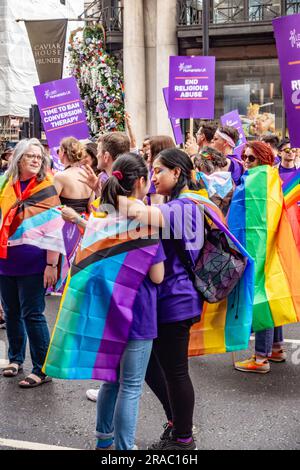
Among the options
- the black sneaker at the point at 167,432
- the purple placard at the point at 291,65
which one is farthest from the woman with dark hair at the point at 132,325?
the purple placard at the point at 291,65

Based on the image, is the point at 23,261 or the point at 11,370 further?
the point at 11,370

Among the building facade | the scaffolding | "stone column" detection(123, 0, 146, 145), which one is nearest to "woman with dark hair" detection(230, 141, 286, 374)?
the building facade

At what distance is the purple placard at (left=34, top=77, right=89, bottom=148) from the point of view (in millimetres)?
9266

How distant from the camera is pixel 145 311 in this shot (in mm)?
3436

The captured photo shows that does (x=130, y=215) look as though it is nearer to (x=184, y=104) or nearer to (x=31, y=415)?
(x=31, y=415)

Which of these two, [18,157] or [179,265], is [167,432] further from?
[18,157]

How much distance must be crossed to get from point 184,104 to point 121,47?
996cm

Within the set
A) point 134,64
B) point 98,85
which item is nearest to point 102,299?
point 98,85

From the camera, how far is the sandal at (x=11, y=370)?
207 inches

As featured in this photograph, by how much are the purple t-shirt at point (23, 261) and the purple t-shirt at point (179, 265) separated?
5.37 feet

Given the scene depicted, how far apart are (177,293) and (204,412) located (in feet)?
4.39

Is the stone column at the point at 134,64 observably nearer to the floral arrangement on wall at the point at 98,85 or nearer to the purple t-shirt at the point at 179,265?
the floral arrangement on wall at the point at 98,85

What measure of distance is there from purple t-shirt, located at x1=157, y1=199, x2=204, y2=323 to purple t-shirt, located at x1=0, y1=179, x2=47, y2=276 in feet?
5.37
